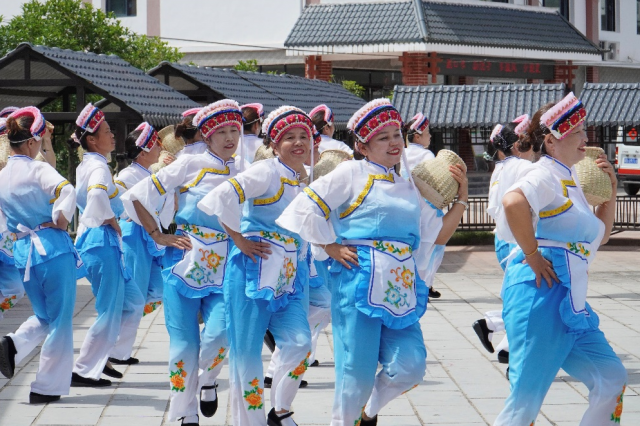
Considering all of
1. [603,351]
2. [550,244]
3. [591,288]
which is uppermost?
[550,244]

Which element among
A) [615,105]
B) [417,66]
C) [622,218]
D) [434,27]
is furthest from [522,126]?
[434,27]

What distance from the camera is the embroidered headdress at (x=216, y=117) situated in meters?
6.22

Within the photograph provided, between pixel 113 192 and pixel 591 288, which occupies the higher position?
pixel 113 192

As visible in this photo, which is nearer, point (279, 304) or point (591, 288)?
point (279, 304)

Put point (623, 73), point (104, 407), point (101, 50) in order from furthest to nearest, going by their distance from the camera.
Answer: point (623, 73) < point (101, 50) < point (104, 407)

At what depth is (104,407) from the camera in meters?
6.61

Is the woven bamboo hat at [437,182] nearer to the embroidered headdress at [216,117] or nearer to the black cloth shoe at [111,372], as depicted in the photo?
the embroidered headdress at [216,117]

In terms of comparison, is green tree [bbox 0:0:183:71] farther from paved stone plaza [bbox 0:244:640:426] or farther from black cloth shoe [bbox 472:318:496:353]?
black cloth shoe [bbox 472:318:496:353]

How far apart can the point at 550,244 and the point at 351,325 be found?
3.20 feet

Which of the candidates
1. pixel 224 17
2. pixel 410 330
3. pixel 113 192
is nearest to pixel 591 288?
pixel 113 192

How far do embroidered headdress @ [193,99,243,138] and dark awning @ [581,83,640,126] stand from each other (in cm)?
1452

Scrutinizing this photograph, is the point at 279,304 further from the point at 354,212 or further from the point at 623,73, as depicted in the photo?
the point at 623,73

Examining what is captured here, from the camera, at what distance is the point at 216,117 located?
622 centimetres

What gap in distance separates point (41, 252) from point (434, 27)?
24.0 m
